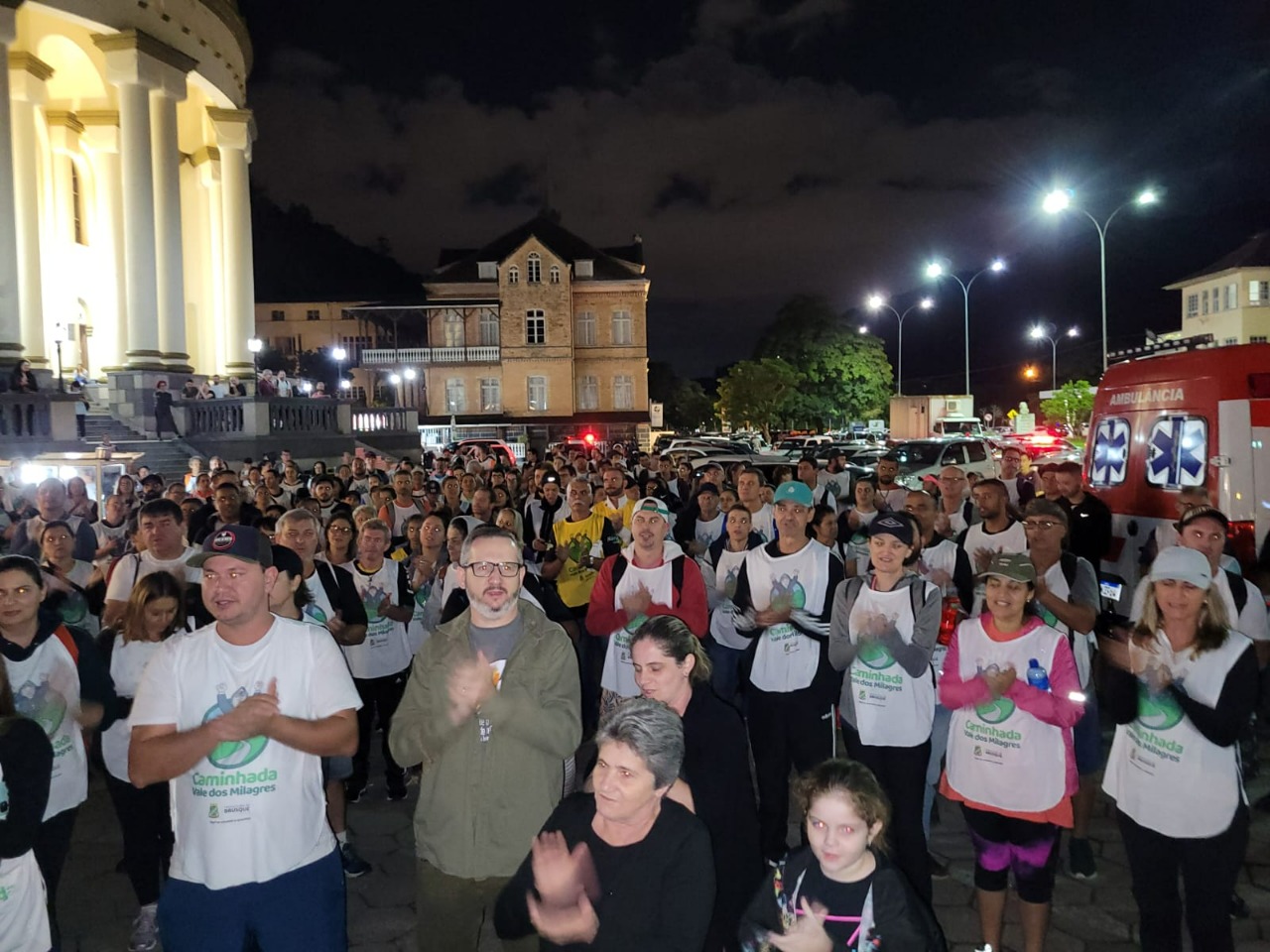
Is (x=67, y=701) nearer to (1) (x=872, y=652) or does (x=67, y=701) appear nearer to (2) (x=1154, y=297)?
(1) (x=872, y=652)

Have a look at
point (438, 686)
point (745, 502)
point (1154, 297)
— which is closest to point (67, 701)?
point (438, 686)

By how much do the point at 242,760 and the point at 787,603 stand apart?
2.86 meters

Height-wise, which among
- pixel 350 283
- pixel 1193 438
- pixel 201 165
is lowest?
pixel 1193 438

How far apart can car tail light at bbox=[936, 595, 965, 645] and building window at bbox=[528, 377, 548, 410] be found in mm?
46906

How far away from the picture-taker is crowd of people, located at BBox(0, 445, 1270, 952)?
8.45 ft

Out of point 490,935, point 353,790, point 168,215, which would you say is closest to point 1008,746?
point 490,935

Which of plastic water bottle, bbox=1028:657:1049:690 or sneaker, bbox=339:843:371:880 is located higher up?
plastic water bottle, bbox=1028:657:1049:690

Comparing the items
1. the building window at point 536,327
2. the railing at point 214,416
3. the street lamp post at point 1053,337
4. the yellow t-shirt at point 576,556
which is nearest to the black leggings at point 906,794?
the yellow t-shirt at point 576,556

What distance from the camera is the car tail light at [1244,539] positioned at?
21.6ft

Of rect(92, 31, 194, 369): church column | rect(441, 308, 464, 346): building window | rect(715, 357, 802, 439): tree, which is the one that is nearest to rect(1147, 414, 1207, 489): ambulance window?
rect(92, 31, 194, 369): church column

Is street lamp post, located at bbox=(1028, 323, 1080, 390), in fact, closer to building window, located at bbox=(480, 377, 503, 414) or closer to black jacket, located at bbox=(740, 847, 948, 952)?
building window, located at bbox=(480, 377, 503, 414)

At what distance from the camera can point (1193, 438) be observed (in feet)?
23.6

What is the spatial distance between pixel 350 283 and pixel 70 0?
197 feet

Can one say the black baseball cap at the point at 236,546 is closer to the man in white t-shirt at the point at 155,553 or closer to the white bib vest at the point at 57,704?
the white bib vest at the point at 57,704
